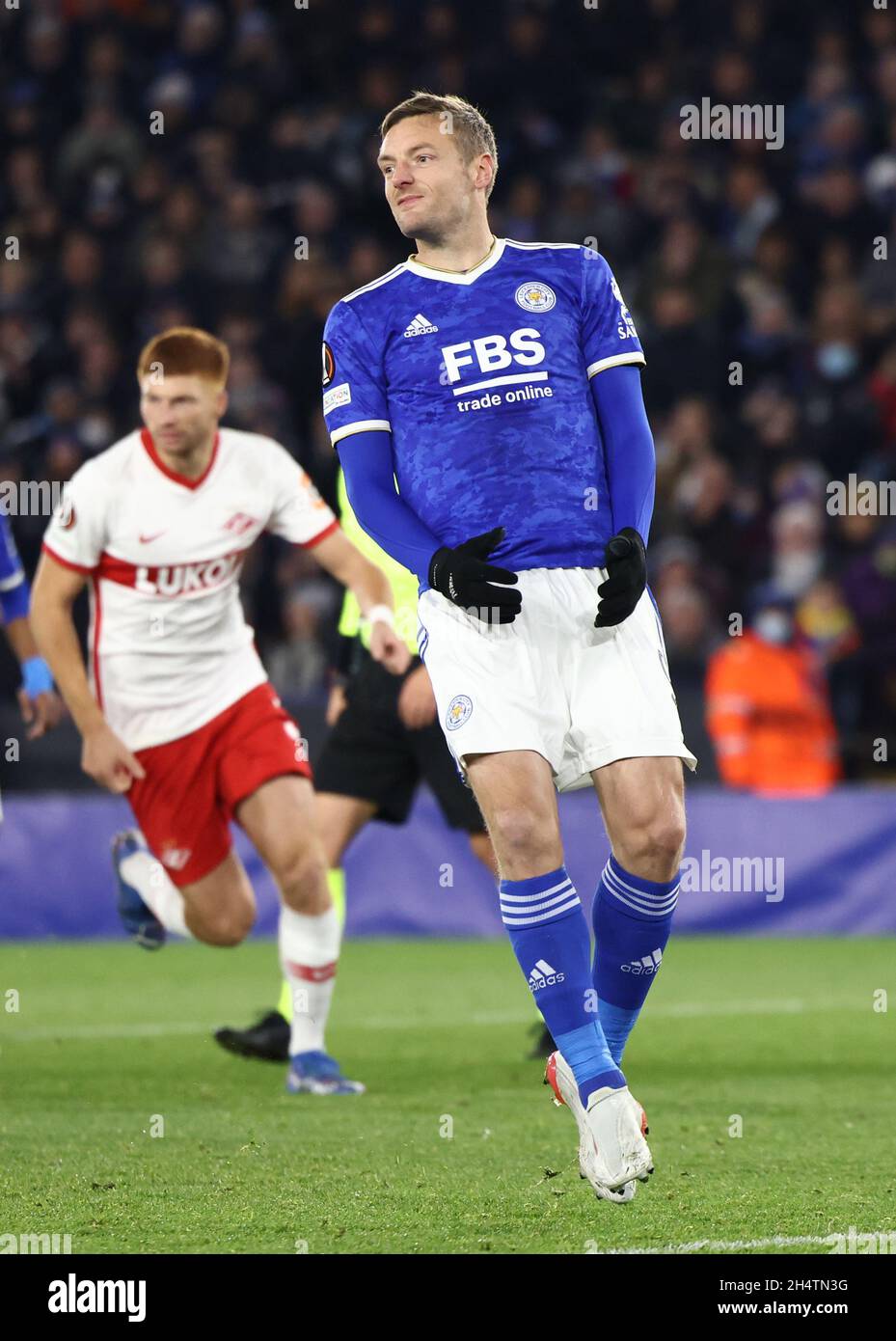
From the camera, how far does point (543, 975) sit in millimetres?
4566

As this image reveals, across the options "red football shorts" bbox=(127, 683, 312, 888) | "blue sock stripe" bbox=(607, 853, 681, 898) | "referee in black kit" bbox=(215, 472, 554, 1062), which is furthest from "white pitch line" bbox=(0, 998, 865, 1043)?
"blue sock stripe" bbox=(607, 853, 681, 898)

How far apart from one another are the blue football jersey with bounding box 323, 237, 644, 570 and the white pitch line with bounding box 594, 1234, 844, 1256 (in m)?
1.50

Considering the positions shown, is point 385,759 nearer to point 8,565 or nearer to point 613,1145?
point 8,565

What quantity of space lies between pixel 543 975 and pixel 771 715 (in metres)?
8.05

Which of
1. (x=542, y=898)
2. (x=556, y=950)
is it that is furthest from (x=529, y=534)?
(x=556, y=950)

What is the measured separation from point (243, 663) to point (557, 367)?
2.66 m

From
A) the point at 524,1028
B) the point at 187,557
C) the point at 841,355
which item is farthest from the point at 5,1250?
the point at 841,355

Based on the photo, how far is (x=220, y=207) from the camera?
15453mm

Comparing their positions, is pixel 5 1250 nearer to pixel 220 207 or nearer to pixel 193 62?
pixel 220 207

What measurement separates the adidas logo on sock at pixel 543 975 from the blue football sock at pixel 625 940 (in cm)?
23

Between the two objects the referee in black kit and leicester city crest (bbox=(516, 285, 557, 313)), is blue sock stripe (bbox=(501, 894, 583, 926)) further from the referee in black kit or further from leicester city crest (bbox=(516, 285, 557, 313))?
the referee in black kit

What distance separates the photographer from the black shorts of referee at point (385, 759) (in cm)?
777

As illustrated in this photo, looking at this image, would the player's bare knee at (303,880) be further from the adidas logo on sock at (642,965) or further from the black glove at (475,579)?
the black glove at (475,579)

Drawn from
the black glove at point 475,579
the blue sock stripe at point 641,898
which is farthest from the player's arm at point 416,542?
the blue sock stripe at point 641,898
